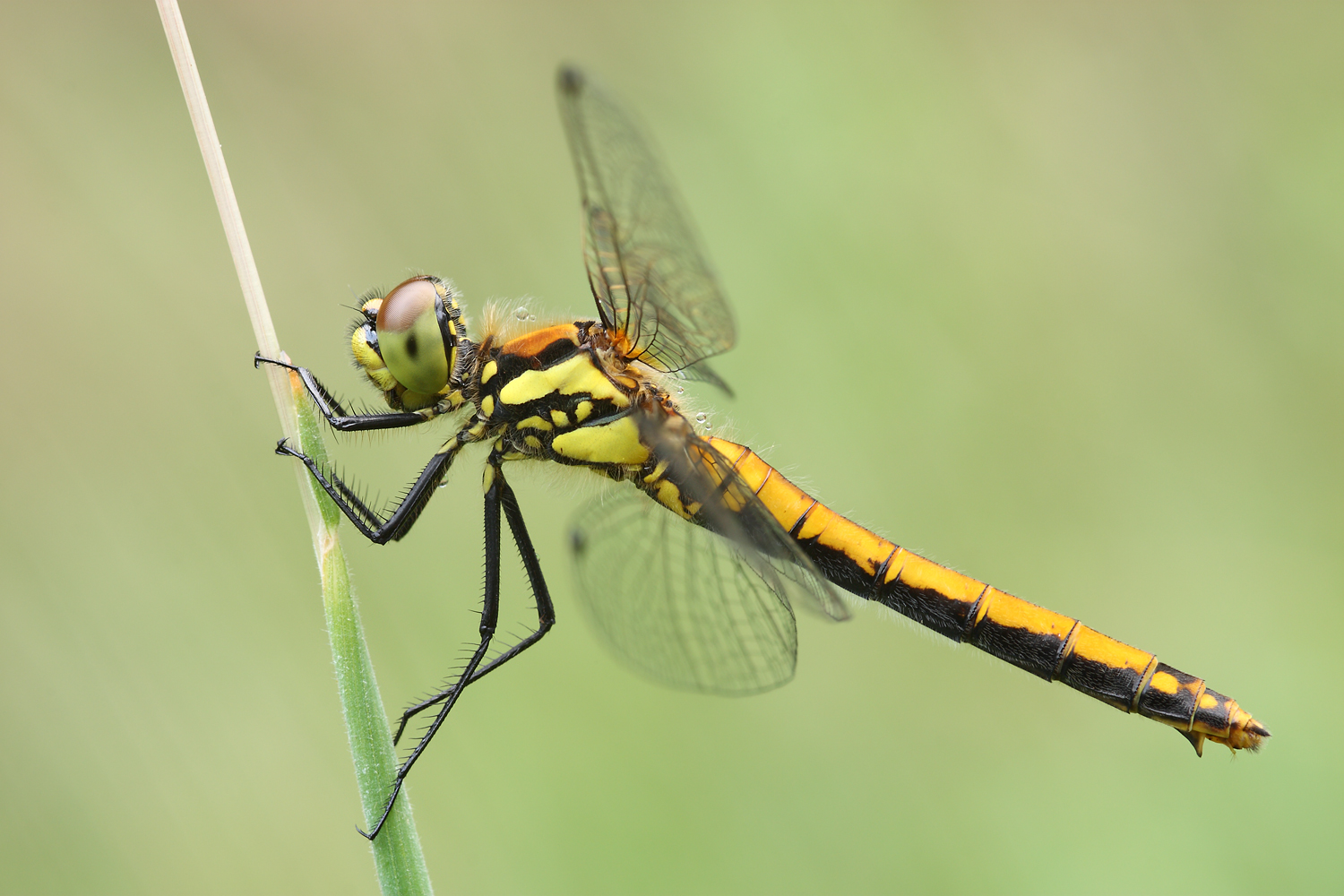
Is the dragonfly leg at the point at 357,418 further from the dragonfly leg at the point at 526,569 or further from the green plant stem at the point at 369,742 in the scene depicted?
the green plant stem at the point at 369,742

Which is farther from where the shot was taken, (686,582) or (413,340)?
(686,582)

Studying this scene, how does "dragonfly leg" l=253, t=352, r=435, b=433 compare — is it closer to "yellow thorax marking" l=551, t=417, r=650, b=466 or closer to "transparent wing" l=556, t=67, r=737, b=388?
"yellow thorax marking" l=551, t=417, r=650, b=466

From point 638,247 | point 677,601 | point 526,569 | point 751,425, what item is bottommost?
point 526,569

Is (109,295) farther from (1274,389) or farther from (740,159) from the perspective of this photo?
(1274,389)

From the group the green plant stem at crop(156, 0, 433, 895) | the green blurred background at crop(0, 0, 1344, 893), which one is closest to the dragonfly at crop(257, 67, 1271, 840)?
the green blurred background at crop(0, 0, 1344, 893)

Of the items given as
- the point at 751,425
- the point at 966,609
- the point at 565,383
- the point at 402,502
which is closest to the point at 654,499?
the point at 565,383

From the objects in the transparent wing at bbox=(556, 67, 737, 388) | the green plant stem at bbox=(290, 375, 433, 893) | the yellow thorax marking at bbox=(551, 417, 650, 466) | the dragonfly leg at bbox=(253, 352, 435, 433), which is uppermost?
the transparent wing at bbox=(556, 67, 737, 388)

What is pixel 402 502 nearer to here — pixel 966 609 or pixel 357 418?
pixel 357 418

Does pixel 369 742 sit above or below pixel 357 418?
below

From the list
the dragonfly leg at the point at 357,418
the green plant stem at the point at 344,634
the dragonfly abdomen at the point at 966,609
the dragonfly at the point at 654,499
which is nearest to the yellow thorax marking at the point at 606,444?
the dragonfly at the point at 654,499
